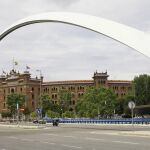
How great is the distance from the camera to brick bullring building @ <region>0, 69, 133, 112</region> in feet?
566

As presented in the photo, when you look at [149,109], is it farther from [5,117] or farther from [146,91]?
[5,117]

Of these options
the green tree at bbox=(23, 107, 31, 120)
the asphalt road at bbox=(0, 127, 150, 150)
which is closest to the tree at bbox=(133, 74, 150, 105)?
the green tree at bbox=(23, 107, 31, 120)

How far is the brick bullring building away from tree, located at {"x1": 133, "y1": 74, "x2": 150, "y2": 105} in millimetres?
48280

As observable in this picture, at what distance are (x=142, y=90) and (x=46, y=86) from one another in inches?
2845

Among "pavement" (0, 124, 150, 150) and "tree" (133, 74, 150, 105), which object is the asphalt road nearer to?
"pavement" (0, 124, 150, 150)

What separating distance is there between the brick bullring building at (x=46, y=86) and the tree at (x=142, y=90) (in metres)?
48.3

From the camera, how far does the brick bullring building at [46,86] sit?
17249cm

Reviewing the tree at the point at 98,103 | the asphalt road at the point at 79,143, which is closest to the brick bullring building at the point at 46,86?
the tree at the point at 98,103

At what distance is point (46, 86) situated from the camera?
186 meters

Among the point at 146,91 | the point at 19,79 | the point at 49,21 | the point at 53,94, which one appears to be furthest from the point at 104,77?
the point at 49,21

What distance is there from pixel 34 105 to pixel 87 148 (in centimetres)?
15127

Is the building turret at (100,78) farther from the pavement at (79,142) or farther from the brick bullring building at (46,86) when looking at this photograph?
the pavement at (79,142)

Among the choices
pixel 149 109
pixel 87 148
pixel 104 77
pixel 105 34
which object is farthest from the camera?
pixel 104 77

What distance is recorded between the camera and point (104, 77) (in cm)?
17962
